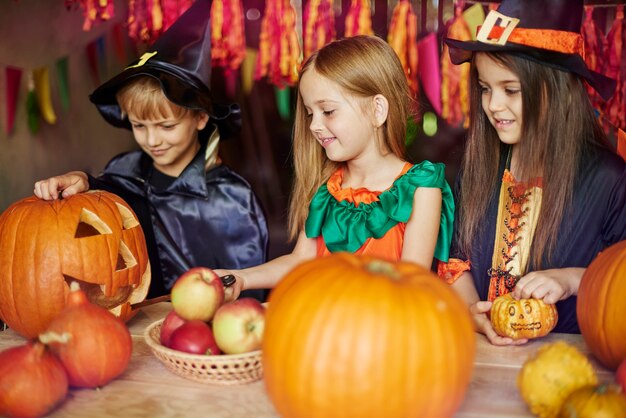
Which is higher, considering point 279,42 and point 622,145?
point 279,42

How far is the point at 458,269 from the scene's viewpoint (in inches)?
83.0

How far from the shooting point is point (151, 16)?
404 cm

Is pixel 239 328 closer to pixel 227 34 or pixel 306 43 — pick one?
pixel 306 43

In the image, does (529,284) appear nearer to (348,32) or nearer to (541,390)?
(541,390)

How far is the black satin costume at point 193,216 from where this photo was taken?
9.18ft

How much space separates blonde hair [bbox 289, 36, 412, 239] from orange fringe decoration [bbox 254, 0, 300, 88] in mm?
1899

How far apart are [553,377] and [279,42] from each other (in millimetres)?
3394

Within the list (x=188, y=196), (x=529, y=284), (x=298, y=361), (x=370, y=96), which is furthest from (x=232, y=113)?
(x=298, y=361)

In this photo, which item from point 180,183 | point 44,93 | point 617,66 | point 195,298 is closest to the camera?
point 195,298

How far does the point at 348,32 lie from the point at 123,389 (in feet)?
10.4

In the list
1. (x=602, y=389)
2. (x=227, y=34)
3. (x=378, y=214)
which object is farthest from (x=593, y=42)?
(x=602, y=389)

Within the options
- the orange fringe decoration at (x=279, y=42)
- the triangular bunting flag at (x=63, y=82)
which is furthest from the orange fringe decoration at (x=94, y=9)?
the orange fringe decoration at (x=279, y=42)

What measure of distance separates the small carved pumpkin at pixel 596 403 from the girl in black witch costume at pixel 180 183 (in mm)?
1861

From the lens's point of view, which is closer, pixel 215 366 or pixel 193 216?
pixel 215 366
